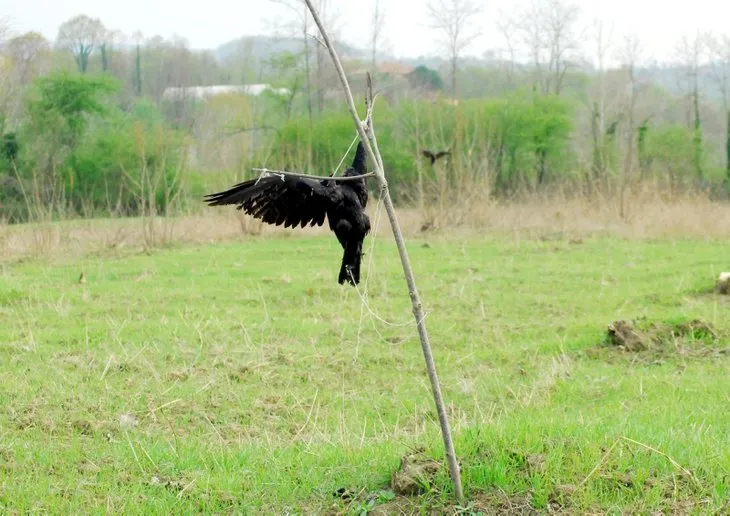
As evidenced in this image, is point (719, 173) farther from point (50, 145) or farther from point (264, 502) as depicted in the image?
point (264, 502)

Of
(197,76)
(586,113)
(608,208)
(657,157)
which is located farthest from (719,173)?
(197,76)

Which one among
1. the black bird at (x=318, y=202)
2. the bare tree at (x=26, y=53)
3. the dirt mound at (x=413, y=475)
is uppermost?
the bare tree at (x=26, y=53)

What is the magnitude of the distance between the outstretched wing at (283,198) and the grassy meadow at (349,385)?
426 millimetres

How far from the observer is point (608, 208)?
18.8 m

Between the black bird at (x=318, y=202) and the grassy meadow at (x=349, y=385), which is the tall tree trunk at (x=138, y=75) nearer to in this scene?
the grassy meadow at (x=349, y=385)

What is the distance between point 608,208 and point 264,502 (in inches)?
655

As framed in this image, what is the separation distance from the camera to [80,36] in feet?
131

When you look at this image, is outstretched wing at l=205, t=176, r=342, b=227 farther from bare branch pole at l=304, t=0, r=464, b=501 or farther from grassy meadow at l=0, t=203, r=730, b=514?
grassy meadow at l=0, t=203, r=730, b=514

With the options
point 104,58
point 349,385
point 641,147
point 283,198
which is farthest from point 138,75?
point 283,198

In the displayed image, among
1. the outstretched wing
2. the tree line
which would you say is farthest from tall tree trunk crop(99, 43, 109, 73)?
the outstretched wing

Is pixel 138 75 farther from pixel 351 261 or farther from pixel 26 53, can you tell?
pixel 351 261

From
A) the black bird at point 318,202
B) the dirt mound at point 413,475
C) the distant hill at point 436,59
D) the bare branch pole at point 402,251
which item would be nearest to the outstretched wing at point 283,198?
the black bird at point 318,202

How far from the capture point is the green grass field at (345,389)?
3.41 metres

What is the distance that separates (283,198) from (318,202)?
0.50 ft
